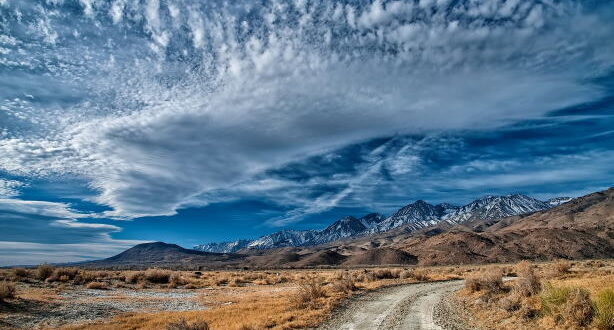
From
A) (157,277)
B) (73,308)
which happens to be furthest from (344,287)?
(157,277)

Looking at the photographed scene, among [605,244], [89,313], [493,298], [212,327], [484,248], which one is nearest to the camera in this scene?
[212,327]

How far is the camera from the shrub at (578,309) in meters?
14.7

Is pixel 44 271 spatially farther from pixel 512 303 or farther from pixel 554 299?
pixel 554 299

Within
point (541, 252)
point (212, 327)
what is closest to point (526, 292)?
point (212, 327)

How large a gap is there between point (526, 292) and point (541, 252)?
499 feet

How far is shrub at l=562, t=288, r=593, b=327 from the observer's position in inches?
578

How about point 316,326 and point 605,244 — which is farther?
point 605,244

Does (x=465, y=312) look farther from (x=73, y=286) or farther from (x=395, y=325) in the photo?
(x=73, y=286)

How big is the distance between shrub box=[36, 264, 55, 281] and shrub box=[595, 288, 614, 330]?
52.0 metres

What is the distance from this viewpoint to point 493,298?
23.6 m

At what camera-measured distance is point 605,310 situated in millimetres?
14031

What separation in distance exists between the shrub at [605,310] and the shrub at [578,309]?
0.33 m

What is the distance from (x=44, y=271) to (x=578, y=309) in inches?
2057

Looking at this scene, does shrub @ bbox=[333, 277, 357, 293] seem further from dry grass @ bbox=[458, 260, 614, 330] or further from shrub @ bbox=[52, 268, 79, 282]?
shrub @ bbox=[52, 268, 79, 282]
